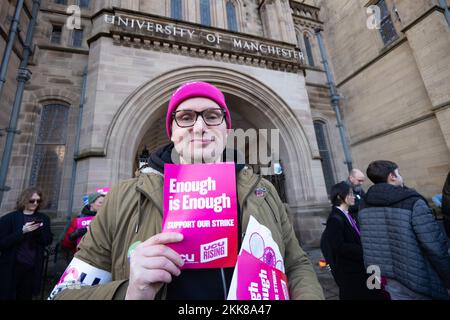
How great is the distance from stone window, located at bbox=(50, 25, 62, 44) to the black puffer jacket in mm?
10001

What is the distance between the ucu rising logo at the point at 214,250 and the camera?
2.10 feet

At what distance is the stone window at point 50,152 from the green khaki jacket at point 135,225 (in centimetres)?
629

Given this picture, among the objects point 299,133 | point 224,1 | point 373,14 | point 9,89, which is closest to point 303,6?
point 373,14

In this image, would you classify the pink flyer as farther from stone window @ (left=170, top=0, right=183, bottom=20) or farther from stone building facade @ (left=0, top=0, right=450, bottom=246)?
stone window @ (left=170, top=0, right=183, bottom=20)

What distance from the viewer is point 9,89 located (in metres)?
5.66

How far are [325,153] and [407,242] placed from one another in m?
7.97

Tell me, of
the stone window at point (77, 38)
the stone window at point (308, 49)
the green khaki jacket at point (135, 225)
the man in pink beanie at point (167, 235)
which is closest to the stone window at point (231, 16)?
the stone window at point (308, 49)

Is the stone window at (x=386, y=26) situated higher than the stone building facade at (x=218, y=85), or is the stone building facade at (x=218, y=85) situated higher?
the stone window at (x=386, y=26)

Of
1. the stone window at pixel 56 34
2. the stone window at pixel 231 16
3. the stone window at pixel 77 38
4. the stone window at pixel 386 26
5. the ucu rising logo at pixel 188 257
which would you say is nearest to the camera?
the ucu rising logo at pixel 188 257

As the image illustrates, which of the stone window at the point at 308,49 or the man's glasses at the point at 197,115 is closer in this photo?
the man's glasses at the point at 197,115

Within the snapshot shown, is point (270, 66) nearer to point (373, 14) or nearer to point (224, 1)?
point (224, 1)

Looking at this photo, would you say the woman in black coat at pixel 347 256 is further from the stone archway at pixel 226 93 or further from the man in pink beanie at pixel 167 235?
the stone archway at pixel 226 93

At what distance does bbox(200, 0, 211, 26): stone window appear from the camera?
8.44m

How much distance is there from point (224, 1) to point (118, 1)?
459 cm
